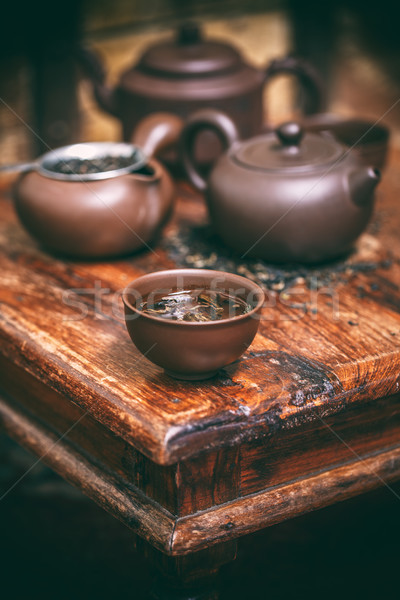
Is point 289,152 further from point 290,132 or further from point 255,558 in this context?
point 255,558

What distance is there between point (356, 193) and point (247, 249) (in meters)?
0.24

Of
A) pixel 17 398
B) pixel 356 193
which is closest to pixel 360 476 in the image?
pixel 356 193

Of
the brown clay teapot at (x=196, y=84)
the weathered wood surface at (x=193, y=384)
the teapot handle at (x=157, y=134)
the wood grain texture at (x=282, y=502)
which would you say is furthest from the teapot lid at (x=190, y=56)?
the wood grain texture at (x=282, y=502)

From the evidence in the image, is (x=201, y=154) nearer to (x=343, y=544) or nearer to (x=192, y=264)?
(x=192, y=264)

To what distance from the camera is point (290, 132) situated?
1.33 meters

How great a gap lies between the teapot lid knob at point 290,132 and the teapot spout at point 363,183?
13cm

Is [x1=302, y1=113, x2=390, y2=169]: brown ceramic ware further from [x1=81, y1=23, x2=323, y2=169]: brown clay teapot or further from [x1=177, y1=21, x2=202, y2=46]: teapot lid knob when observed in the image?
[x1=177, y1=21, x2=202, y2=46]: teapot lid knob

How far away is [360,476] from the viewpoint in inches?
44.1

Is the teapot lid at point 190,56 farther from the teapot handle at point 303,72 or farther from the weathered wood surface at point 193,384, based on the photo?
the weathered wood surface at point 193,384

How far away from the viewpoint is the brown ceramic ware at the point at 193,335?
91 cm

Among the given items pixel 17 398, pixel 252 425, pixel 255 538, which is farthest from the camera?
pixel 255 538

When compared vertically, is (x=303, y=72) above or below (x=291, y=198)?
above

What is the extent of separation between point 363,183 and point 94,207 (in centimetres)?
52

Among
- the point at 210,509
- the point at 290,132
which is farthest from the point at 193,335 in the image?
the point at 290,132
